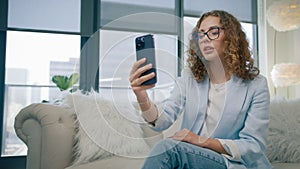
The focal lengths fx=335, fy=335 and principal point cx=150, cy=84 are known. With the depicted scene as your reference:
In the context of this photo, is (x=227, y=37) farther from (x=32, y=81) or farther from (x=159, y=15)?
(x=32, y=81)

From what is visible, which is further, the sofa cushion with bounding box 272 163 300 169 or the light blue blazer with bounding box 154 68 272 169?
the sofa cushion with bounding box 272 163 300 169

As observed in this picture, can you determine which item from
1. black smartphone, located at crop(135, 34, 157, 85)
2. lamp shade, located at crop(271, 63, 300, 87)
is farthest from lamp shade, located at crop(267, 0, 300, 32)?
black smartphone, located at crop(135, 34, 157, 85)

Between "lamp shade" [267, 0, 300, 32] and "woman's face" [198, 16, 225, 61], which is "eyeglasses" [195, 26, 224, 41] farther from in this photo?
"lamp shade" [267, 0, 300, 32]

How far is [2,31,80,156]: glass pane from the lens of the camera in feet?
9.29

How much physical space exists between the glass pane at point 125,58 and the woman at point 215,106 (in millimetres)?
44

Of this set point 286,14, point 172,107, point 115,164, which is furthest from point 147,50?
point 286,14

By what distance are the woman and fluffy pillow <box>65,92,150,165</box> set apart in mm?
83

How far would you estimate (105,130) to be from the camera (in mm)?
1135

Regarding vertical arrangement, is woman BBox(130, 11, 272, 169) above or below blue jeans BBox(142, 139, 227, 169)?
above

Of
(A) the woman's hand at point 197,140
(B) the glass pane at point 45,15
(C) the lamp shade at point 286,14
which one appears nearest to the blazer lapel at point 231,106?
(A) the woman's hand at point 197,140

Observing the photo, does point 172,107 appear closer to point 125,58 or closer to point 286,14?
point 125,58

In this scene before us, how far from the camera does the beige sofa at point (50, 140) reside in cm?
135

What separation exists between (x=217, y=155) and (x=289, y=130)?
0.83 meters

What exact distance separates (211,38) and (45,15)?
2174mm
